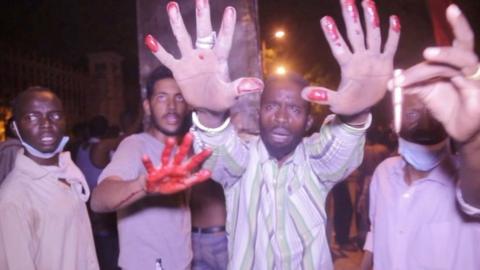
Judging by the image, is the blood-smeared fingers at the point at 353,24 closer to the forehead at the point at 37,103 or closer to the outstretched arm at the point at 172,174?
the outstretched arm at the point at 172,174

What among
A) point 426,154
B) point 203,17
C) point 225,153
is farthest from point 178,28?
point 426,154

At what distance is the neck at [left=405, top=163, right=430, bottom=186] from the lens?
255 centimetres

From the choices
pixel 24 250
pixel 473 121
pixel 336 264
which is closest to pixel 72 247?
pixel 24 250

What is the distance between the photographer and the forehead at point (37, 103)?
2.72 m

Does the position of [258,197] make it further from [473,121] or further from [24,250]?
[24,250]

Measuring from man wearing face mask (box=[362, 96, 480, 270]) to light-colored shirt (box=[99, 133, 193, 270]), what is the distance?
1.12 meters

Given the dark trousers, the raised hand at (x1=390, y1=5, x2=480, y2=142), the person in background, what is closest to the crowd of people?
the raised hand at (x1=390, y1=5, x2=480, y2=142)

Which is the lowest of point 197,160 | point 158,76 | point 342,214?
point 342,214

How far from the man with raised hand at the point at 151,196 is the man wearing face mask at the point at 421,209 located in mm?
1130

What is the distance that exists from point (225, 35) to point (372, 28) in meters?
0.58

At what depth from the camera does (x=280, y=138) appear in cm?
220

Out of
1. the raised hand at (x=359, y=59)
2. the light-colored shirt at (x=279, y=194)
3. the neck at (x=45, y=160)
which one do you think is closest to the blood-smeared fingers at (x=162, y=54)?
the light-colored shirt at (x=279, y=194)

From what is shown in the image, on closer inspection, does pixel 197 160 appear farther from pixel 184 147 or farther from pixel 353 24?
pixel 353 24

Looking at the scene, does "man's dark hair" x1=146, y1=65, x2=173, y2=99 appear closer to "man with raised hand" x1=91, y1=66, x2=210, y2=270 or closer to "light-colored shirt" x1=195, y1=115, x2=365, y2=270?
"man with raised hand" x1=91, y1=66, x2=210, y2=270
